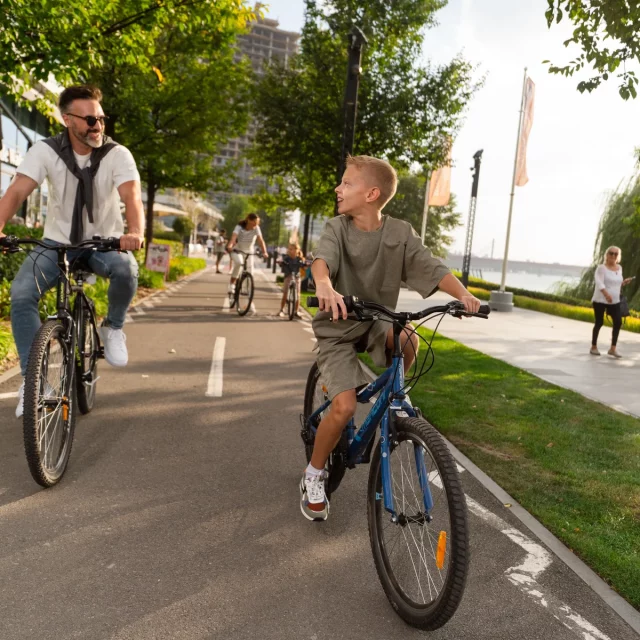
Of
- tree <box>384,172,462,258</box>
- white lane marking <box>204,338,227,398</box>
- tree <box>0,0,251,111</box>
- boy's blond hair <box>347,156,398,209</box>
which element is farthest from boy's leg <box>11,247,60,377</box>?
tree <box>384,172,462,258</box>

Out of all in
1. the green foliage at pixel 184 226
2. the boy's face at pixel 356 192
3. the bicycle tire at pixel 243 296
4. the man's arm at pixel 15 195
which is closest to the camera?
the boy's face at pixel 356 192

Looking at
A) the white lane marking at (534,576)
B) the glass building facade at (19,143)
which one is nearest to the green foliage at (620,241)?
the glass building facade at (19,143)

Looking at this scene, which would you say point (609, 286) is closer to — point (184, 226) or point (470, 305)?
point (470, 305)

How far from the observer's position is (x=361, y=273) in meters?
3.28

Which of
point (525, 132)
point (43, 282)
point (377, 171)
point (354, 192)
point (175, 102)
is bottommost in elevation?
point (43, 282)

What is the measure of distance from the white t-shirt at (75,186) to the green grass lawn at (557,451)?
121 inches

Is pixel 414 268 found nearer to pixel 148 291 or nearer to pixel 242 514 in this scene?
pixel 242 514

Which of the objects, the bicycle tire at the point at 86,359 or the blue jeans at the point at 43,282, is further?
the bicycle tire at the point at 86,359

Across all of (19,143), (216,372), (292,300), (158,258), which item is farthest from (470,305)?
(19,143)

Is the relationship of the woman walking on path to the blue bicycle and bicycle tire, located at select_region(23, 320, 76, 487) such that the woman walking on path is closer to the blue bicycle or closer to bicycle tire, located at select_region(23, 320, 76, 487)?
the blue bicycle

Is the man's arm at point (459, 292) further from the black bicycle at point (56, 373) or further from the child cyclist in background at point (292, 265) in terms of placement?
the child cyclist in background at point (292, 265)

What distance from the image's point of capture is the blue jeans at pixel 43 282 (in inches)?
155

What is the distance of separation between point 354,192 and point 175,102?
59.8 ft

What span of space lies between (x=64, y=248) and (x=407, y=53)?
1893 centimetres
